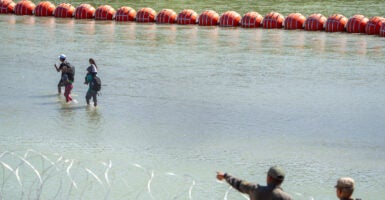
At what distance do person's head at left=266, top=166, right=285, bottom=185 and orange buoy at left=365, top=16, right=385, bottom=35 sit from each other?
33320mm

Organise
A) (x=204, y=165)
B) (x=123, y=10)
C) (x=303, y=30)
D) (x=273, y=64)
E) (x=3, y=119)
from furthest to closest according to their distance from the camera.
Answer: (x=123, y=10)
(x=303, y=30)
(x=273, y=64)
(x=3, y=119)
(x=204, y=165)

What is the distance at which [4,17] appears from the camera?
1893 inches

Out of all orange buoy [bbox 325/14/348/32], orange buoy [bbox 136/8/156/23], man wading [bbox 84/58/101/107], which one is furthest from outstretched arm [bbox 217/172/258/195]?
orange buoy [bbox 136/8/156/23]

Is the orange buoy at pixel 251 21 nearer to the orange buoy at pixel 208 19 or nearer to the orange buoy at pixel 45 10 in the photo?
the orange buoy at pixel 208 19

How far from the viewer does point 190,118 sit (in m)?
20.2

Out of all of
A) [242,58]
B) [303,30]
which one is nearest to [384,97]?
[242,58]

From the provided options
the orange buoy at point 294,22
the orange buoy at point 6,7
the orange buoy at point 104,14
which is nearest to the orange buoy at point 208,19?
the orange buoy at point 294,22

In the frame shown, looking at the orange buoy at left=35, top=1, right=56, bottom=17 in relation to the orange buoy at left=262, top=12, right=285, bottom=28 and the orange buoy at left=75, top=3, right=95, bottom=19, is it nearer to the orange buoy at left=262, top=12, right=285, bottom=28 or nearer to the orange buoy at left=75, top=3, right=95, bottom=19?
the orange buoy at left=75, top=3, right=95, bottom=19

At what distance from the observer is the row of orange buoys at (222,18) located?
41.4 metres

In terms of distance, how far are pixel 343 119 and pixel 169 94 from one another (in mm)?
5726

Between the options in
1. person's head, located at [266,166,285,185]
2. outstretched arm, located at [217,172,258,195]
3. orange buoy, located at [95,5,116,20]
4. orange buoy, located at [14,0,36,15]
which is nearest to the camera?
person's head, located at [266,166,285,185]

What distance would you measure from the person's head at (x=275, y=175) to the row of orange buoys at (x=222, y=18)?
33.1 meters

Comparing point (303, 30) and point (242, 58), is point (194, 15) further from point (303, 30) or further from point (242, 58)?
point (242, 58)

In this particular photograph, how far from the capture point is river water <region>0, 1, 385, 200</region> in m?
14.4
